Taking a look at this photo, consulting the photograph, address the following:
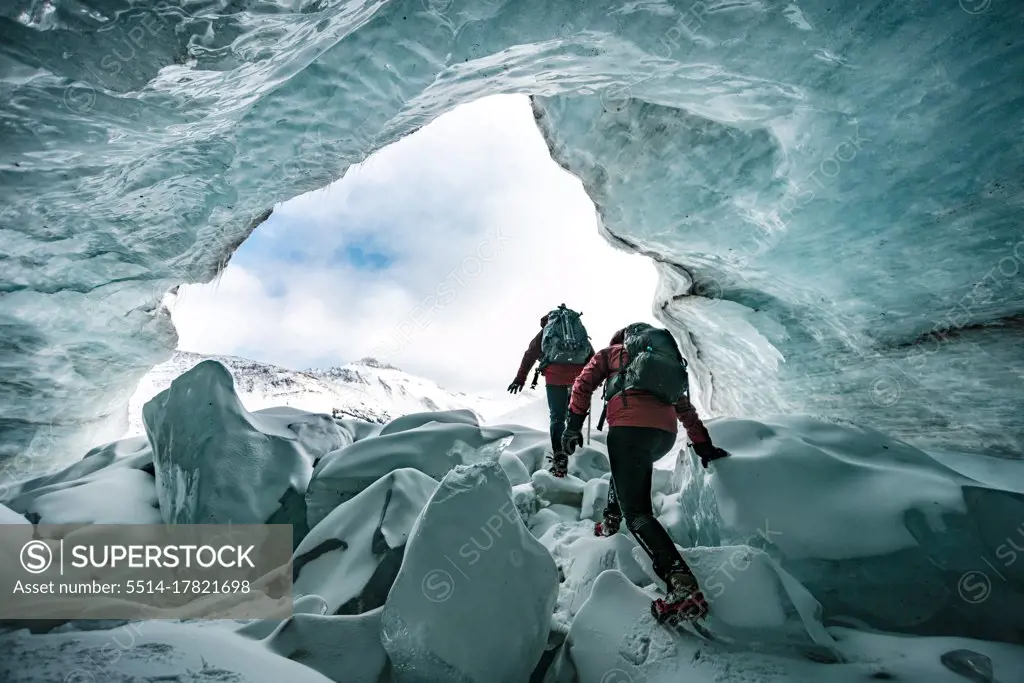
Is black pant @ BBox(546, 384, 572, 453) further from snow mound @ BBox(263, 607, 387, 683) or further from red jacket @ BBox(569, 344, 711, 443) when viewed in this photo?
snow mound @ BBox(263, 607, 387, 683)

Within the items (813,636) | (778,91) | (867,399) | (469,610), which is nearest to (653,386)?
(813,636)

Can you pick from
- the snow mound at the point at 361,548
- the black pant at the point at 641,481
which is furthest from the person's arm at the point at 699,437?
the snow mound at the point at 361,548

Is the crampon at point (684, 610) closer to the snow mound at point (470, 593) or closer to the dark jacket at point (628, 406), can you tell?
the snow mound at point (470, 593)

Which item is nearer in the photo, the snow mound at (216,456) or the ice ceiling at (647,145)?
the ice ceiling at (647,145)

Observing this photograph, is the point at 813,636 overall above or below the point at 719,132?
below

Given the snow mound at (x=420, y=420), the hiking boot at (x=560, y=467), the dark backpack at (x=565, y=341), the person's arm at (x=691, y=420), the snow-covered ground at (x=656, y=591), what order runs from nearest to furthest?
the snow-covered ground at (x=656, y=591) < the person's arm at (x=691, y=420) < the hiking boot at (x=560, y=467) < the dark backpack at (x=565, y=341) < the snow mound at (x=420, y=420)

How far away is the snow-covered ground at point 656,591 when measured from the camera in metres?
1.70

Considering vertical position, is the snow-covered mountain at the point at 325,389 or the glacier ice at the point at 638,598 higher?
the glacier ice at the point at 638,598

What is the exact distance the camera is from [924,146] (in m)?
3.01

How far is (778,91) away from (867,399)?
3.52m

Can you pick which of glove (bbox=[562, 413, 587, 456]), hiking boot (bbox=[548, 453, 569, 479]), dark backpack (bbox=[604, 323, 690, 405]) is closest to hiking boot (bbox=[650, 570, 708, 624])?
dark backpack (bbox=[604, 323, 690, 405])

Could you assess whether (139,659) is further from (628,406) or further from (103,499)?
(103,499)

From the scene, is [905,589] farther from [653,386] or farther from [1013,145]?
[1013,145]

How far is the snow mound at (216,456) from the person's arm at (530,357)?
87.5 inches
